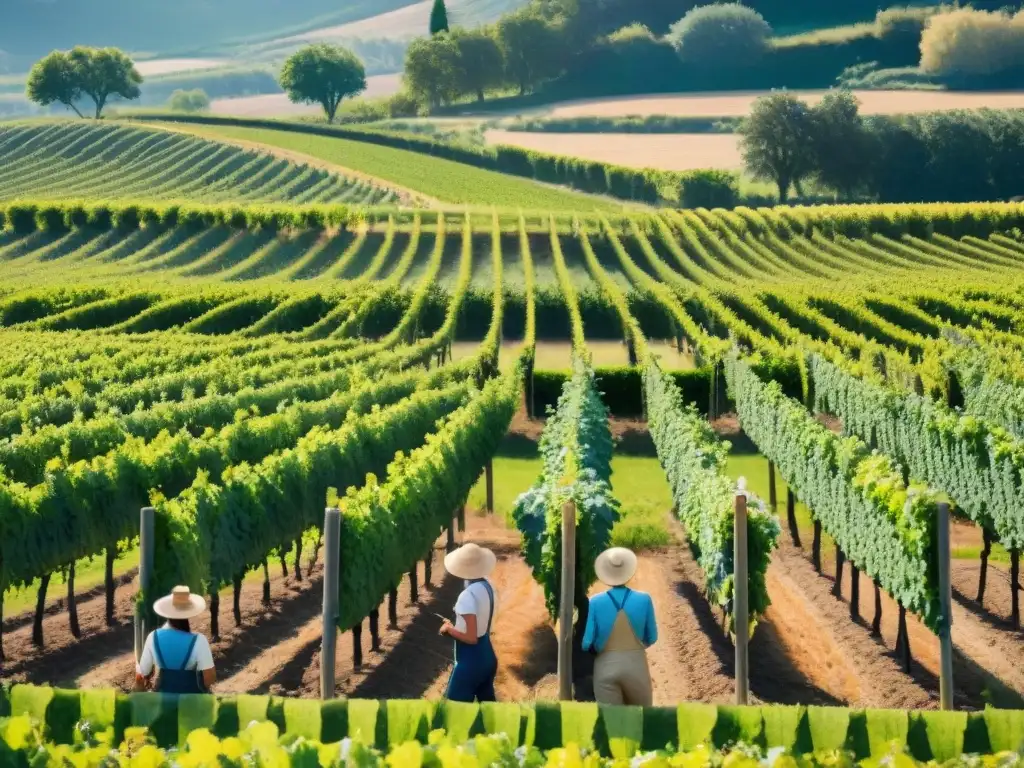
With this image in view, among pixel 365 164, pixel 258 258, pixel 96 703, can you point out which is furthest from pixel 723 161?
pixel 96 703

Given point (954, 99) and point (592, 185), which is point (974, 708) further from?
point (954, 99)

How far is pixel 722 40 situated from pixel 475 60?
25.9m

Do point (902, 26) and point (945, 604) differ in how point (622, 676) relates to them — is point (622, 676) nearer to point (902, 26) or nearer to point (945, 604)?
point (945, 604)

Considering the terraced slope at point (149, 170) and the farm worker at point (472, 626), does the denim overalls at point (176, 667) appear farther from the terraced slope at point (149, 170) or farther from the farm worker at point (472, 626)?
the terraced slope at point (149, 170)

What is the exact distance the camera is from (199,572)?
16797 millimetres

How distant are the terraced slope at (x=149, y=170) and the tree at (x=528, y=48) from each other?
130ft

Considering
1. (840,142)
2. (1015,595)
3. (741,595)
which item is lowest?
(1015,595)

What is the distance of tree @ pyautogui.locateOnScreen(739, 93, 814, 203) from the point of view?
292 ft

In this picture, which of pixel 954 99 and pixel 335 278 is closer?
pixel 335 278

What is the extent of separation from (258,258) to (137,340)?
77.9 feet

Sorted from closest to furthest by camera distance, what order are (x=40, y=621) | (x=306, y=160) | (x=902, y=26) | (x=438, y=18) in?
(x=40, y=621) < (x=306, y=160) < (x=902, y=26) < (x=438, y=18)

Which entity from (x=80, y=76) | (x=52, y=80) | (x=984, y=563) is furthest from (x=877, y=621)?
(x=80, y=76)

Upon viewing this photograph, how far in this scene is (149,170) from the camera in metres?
98.2

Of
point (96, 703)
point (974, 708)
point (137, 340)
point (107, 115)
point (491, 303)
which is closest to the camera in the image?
point (96, 703)
